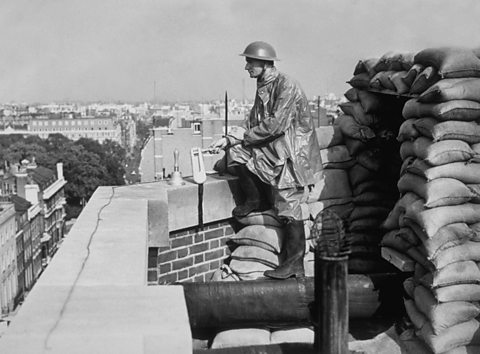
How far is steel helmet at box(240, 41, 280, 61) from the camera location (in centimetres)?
600

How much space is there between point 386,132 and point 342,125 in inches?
18.3

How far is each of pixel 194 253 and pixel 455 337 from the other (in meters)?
2.52

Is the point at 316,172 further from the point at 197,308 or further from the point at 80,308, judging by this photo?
the point at 80,308

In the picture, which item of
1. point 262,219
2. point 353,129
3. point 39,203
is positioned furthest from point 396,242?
point 39,203

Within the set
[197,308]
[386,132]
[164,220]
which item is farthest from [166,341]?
[386,132]

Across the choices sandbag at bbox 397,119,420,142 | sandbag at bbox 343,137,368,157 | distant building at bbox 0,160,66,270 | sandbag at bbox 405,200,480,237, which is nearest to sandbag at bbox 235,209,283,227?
sandbag at bbox 343,137,368,157

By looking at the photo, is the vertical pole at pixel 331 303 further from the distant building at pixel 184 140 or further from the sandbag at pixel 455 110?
the distant building at pixel 184 140

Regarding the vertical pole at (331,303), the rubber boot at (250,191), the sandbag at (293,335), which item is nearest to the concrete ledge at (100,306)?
the vertical pole at (331,303)

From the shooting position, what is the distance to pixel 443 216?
4.95 metres

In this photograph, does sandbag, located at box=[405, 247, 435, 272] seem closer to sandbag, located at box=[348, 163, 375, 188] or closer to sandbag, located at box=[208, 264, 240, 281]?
sandbag, located at box=[208, 264, 240, 281]

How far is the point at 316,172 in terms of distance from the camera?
6.36m

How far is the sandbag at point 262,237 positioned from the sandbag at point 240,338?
114 cm

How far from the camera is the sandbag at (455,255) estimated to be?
16.0 feet

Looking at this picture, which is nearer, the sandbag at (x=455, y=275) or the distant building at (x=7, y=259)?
the sandbag at (x=455, y=275)
